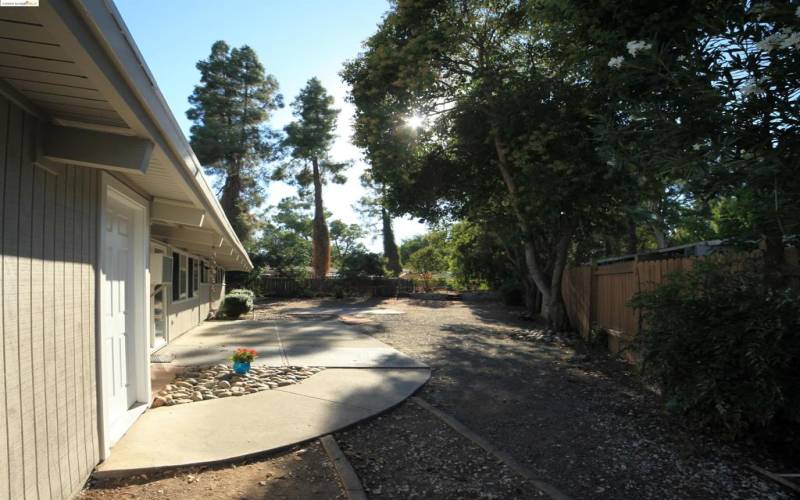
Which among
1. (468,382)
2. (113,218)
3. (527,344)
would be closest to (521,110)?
(527,344)

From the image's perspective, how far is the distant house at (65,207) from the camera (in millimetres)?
2102

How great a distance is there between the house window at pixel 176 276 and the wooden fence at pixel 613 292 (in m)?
8.91

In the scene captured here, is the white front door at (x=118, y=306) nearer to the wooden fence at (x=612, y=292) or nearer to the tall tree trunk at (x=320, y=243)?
the wooden fence at (x=612, y=292)

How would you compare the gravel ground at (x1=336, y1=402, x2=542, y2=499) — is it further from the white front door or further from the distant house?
the white front door

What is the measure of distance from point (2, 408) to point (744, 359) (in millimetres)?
4959

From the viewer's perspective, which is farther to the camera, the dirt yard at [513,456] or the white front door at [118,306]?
the white front door at [118,306]

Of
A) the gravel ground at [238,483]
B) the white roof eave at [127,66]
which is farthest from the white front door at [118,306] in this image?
the white roof eave at [127,66]

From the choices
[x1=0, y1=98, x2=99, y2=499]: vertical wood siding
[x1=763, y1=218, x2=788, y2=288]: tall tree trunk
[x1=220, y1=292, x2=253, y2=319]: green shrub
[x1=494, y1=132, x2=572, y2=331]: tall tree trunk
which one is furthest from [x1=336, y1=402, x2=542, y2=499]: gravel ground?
[x1=220, y1=292, x2=253, y2=319]: green shrub

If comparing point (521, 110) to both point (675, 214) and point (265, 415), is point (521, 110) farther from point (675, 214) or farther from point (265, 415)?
point (265, 415)

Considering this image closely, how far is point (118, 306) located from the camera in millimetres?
4793

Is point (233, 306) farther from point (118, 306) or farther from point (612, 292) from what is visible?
point (118, 306)

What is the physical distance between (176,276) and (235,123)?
70.7 ft

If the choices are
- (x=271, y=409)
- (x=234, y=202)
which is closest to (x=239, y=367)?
(x=271, y=409)

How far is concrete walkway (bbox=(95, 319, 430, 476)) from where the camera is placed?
413 centimetres
